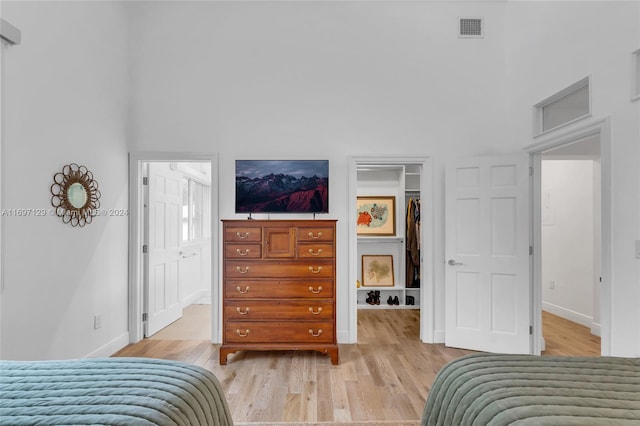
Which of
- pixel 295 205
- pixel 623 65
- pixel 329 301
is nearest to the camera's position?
pixel 623 65

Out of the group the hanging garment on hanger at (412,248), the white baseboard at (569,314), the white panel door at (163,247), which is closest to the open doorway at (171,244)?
the white panel door at (163,247)

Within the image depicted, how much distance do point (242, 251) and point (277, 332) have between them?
0.86 meters

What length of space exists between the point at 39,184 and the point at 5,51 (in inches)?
36.7

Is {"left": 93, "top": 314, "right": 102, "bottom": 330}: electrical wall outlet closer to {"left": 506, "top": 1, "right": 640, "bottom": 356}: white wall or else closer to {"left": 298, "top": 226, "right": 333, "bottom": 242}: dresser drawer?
{"left": 298, "top": 226, "right": 333, "bottom": 242}: dresser drawer

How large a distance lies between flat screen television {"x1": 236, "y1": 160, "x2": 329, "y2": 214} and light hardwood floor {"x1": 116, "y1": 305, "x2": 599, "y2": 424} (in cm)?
155

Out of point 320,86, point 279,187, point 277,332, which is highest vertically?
A: point 320,86

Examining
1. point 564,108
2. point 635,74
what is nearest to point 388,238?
point 564,108

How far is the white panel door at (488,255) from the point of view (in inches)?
142

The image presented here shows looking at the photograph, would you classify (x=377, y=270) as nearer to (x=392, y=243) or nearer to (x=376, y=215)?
(x=392, y=243)

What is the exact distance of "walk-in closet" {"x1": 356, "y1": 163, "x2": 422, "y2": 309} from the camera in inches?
216

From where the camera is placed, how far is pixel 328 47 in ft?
13.1

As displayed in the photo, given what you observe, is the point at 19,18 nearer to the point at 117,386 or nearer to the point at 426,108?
the point at 117,386

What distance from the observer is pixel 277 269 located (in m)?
A: 3.37

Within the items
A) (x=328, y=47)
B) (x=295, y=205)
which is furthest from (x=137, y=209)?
(x=328, y=47)
